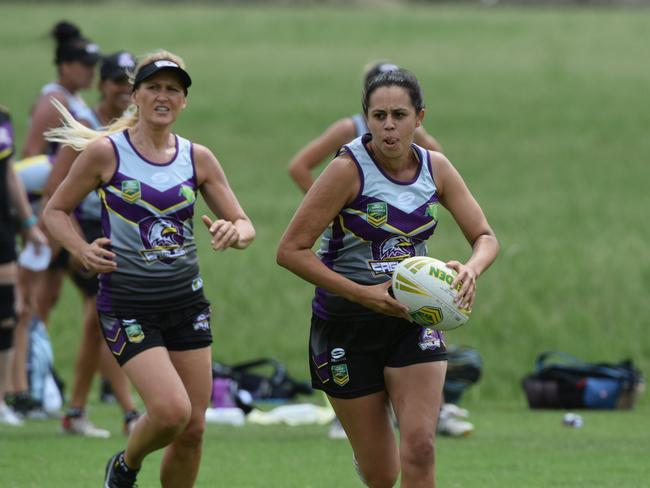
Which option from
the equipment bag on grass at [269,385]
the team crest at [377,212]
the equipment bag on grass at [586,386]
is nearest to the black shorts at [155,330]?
the team crest at [377,212]

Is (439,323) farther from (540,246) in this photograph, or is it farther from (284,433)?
(540,246)

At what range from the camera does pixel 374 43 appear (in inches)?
1549

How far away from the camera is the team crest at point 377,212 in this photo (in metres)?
5.90

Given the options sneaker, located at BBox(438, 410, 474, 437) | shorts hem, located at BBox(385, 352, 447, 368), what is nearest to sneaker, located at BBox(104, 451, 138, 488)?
shorts hem, located at BBox(385, 352, 447, 368)

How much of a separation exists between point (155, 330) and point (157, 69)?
1.29m

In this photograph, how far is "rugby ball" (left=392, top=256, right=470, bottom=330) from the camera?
18.7ft

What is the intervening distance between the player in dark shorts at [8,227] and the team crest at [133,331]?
134 inches

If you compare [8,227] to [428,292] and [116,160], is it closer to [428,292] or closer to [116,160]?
[116,160]

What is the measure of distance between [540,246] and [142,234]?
35.3 ft

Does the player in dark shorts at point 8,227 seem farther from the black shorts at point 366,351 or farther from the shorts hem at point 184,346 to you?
the black shorts at point 366,351

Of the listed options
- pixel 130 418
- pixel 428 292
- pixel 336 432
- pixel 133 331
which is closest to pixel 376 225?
pixel 428 292

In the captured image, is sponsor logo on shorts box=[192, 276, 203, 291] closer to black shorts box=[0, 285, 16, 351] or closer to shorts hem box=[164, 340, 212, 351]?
shorts hem box=[164, 340, 212, 351]

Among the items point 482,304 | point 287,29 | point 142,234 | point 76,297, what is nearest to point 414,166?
point 142,234

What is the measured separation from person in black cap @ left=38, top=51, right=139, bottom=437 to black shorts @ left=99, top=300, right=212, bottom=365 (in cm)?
258
